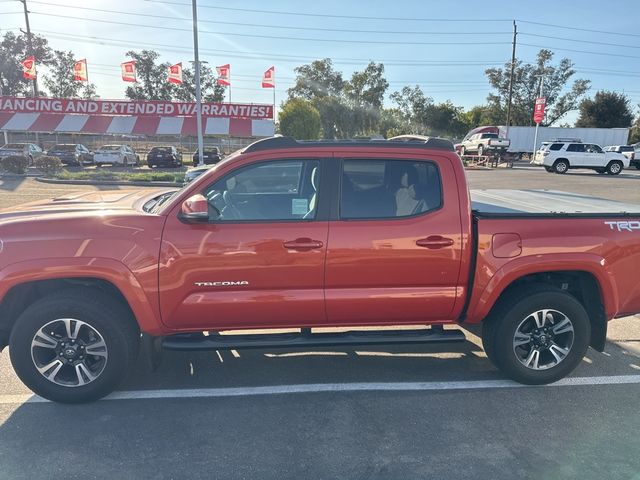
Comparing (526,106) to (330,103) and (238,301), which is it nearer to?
(330,103)

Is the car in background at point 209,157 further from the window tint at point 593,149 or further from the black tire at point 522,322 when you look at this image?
the black tire at point 522,322

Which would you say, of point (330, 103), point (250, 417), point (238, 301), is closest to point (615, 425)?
point (250, 417)

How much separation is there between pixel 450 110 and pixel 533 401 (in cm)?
6687

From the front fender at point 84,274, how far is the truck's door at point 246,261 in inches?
5.7

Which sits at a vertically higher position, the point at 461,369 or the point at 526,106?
the point at 526,106

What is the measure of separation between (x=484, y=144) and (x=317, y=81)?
130 ft

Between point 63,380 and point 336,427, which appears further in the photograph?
point 63,380

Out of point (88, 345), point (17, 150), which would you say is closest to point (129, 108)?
point (17, 150)

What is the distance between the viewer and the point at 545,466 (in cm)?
285

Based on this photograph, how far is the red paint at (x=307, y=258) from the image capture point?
3270mm

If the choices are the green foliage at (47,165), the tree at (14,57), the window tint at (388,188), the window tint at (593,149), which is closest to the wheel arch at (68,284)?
the window tint at (388,188)

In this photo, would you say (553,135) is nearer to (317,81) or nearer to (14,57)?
(317,81)

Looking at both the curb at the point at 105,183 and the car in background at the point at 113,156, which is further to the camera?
the car in background at the point at 113,156

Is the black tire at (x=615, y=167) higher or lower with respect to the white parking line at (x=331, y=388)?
higher
